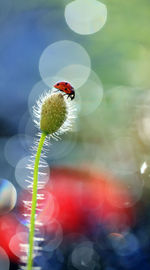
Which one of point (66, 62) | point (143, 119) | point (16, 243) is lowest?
point (66, 62)

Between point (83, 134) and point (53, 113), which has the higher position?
point (53, 113)

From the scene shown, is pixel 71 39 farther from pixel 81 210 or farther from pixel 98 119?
pixel 81 210

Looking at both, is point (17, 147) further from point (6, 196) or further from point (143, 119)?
point (6, 196)

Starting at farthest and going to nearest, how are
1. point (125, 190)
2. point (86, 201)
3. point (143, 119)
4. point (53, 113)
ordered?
point (143, 119) → point (125, 190) → point (86, 201) → point (53, 113)

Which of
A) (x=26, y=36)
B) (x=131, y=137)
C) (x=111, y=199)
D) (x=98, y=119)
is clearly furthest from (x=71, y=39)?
(x=111, y=199)

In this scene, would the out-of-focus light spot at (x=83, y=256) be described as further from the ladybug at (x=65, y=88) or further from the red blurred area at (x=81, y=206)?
the ladybug at (x=65, y=88)

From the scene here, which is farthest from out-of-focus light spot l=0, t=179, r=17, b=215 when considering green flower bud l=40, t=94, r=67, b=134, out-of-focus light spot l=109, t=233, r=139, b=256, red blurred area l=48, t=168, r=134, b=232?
green flower bud l=40, t=94, r=67, b=134

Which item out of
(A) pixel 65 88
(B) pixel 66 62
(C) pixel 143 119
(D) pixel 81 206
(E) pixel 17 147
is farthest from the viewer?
(B) pixel 66 62

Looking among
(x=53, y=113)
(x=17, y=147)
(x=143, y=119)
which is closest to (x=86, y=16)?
(x=17, y=147)
